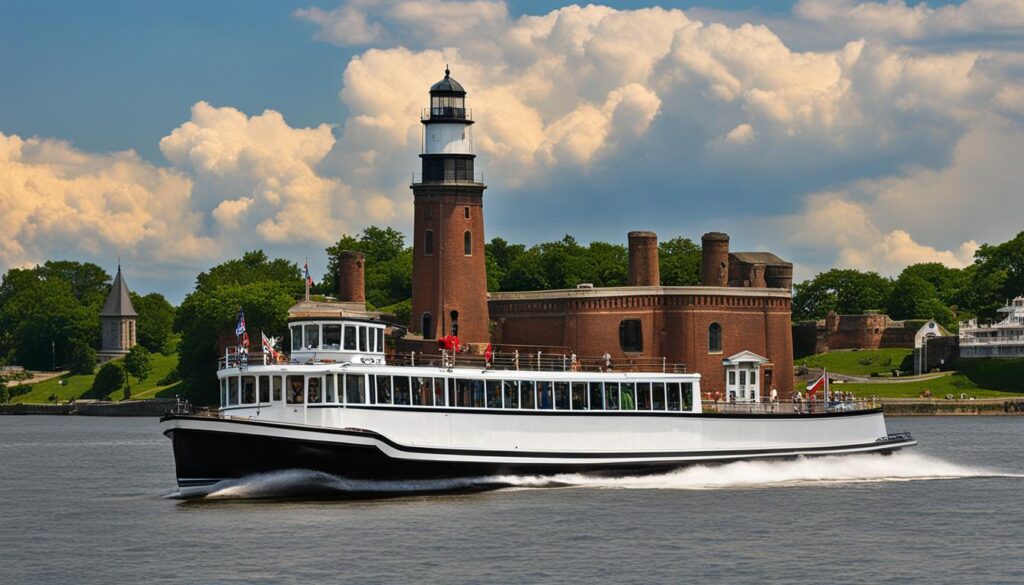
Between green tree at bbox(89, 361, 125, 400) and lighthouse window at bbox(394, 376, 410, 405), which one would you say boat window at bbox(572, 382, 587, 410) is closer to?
lighthouse window at bbox(394, 376, 410, 405)

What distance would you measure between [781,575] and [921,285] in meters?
138

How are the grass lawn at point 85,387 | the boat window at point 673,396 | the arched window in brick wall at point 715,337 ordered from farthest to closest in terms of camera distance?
the grass lawn at point 85,387 → the arched window in brick wall at point 715,337 → the boat window at point 673,396

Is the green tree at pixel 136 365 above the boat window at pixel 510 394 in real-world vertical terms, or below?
above

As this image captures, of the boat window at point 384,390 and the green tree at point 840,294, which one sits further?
the green tree at point 840,294

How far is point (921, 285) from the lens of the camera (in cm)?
17000

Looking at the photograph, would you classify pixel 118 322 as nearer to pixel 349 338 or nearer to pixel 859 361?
pixel 859 361

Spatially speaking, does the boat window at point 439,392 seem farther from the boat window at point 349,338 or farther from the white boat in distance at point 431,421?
the boat window at point 349,338

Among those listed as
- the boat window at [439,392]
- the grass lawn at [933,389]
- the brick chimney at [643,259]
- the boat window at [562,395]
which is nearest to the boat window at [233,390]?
the boat window at [439,392]

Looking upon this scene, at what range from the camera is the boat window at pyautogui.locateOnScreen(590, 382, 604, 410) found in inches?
2052

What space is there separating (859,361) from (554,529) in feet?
Answer: 339

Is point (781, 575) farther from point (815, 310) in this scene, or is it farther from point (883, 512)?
point (815, 310)

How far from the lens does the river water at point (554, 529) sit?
36969 millimetres

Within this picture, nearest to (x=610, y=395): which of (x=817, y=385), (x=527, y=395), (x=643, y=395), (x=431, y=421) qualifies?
(x=643, y=395)

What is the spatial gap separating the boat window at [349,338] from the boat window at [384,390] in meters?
1.48
